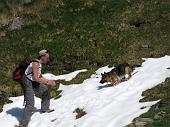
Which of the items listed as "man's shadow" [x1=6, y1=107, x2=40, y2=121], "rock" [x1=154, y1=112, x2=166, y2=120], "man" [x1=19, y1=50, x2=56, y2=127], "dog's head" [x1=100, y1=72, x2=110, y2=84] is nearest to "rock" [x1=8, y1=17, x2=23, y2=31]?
"man's shadow" [x1=6, y1=107, x2=40, y2=121]

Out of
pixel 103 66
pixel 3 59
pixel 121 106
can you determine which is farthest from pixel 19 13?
pixel 121 106

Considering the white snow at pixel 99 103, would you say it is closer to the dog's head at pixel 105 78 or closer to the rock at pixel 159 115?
the dog's head at pixel 105 78

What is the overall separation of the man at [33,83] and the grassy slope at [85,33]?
3671 millimetres

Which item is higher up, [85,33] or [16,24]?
[16,24]

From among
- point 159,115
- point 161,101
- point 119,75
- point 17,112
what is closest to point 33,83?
point 17,112

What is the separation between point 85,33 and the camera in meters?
32.0

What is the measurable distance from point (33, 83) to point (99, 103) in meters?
2.63

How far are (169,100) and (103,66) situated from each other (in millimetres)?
9245

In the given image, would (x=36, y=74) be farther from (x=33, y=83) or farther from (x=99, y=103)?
(x=99, y=103)

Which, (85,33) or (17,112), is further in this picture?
(85,33)

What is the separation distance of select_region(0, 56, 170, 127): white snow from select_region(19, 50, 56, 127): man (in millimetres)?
510

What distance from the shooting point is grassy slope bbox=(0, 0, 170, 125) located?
27281 mm

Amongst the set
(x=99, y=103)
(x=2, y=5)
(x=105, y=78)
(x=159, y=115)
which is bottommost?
(x=159, y=115)

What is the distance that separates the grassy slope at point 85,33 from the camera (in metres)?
27.3
